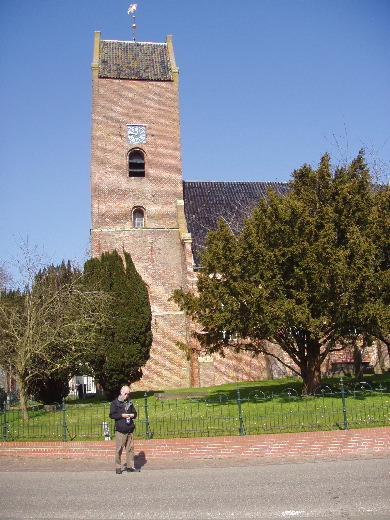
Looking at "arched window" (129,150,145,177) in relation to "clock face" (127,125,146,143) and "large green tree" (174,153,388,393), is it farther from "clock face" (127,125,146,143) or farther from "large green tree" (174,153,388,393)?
"large green tree" (174,153,388,393)

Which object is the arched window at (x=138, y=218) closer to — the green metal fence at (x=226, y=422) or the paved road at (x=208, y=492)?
the green metal fence at (x=226, y=422)

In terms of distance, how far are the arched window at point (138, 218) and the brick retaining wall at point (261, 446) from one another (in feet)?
55.6

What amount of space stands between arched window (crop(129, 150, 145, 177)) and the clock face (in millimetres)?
587

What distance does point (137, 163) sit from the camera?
91.7 ft

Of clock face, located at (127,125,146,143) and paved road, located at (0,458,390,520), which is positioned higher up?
clock face, located at (127,125,146,143)

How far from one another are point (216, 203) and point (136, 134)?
583 cm

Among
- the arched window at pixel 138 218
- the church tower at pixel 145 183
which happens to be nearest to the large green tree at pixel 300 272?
the church tower at pixel 145 183

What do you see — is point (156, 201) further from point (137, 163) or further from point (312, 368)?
point (312, 368)

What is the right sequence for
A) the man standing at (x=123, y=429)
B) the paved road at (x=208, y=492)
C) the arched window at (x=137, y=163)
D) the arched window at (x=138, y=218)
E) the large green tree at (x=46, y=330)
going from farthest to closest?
1. the arched window at (x=137, y=163)
2. the arched window at (x=138, y=218)
3. the large green tree at (x=46, y=330)
4. the man standing at (x=123, y=429)
5. the paved road at (x=208, y=492)

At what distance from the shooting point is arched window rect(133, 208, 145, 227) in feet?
89.5

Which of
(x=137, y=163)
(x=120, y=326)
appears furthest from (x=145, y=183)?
(x=120, y=326)

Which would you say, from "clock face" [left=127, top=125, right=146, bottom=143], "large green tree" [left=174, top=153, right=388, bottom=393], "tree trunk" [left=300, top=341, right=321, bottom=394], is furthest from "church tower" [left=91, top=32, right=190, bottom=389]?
"tree trunk" [left=300, top=341, right=321, bottom=394]

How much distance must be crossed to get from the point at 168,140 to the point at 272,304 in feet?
54.3

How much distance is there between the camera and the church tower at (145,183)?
25.1m
